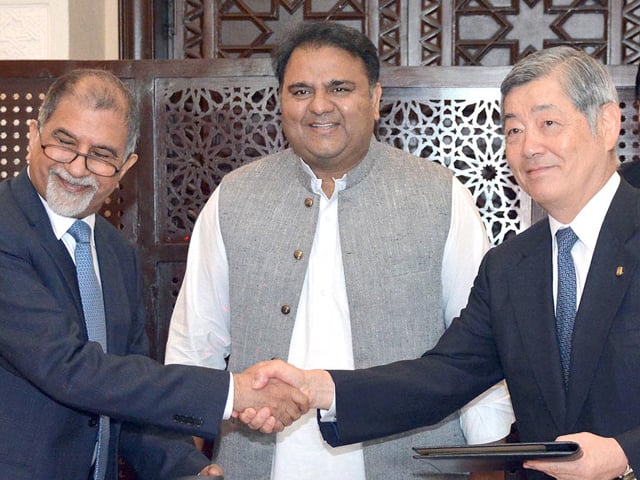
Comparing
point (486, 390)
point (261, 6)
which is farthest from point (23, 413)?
point (261, 6)

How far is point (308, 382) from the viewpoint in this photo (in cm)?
280

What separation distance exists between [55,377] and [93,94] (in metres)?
0.72

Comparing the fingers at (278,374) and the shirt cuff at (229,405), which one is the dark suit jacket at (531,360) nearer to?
the fingers at (278,374)

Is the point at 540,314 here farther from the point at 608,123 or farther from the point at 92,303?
the point at 92,303

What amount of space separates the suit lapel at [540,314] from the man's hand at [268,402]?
612 millimetres

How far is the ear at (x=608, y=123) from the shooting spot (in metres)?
2.48

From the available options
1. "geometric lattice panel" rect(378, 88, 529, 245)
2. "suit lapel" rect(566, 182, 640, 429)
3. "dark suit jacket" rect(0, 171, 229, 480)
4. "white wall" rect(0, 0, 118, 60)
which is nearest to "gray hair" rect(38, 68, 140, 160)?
"dark suit jacket" rect(0, 171, 229, 480)

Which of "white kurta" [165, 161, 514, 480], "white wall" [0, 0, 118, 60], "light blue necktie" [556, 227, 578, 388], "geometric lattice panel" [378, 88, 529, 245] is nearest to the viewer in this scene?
"light blue necktie" [556, 227, 578, 388]

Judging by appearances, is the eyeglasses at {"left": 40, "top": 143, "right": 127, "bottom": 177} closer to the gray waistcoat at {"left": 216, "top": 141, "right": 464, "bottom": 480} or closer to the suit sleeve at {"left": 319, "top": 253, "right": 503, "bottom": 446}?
the gray waistcoat at {"left": 216, "top": 141, "right": 464, "bottom": 480}

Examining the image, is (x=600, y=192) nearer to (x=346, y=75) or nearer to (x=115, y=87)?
(x=346, y=75)

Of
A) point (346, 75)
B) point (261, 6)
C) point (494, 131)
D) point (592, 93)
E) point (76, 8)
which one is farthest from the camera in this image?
point (261, 6)

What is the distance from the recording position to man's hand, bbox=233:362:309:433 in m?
2.79

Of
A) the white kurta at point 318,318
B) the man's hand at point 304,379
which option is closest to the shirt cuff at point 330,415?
the man's hand at point 304,379

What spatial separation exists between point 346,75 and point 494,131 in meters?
1.03
